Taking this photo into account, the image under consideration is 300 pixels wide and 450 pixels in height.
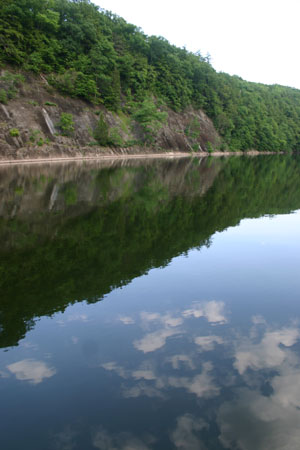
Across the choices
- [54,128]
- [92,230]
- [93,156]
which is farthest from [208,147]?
[92,230]

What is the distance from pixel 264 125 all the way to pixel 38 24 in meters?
104

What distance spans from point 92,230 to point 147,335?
982 centimetres

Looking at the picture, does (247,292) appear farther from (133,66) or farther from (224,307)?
(133,66)

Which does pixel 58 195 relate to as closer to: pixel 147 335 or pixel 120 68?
pixel 147 335

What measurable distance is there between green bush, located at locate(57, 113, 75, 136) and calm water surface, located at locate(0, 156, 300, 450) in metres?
51.2

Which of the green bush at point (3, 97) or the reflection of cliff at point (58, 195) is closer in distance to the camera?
the reflection of cliff at point (58, 195)

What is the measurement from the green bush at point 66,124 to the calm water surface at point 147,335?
2016 inches

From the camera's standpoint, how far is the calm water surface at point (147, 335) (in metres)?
5.86

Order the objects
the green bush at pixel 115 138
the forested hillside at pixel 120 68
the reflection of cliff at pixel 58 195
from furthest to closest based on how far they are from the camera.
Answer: the green bush at pixel 115 138, the forested hillside at pixel 120 68, the reflection of cliff at pixel 58 195

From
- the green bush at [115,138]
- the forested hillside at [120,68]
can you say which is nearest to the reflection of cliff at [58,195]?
the forested hillside at [120,68]

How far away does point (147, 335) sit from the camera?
8.80 metres

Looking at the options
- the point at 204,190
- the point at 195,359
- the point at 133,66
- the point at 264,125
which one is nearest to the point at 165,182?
the point at 204,190

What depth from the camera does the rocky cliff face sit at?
57.5 metres

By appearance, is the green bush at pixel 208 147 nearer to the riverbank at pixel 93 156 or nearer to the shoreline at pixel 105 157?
the shoreline at pixel 105 157
